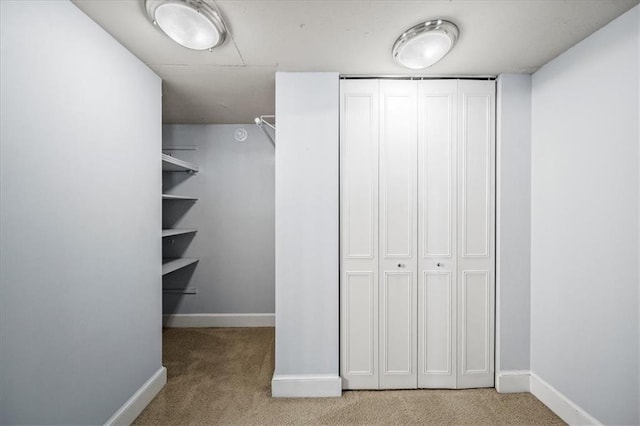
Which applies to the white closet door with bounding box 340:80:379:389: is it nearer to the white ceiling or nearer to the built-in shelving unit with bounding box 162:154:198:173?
the white ceiling

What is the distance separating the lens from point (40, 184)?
1.10m

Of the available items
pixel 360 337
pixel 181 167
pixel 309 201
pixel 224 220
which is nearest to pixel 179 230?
pixel 224 220

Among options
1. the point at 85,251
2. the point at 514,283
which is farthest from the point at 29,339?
the point at 514,283

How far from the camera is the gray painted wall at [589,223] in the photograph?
1.28 m

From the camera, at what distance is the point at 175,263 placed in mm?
2686

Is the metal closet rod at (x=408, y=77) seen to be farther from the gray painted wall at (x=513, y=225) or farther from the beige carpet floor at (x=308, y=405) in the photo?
the beige carpet floor at (x=308, y=405)

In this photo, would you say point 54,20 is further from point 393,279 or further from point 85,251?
point 393,279

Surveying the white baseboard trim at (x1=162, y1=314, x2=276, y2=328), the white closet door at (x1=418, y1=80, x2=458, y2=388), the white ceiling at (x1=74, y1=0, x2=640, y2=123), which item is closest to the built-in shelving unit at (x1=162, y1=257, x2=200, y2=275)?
the white baseboard trim at (x1=162, y1=314, x2=276, y2=328)

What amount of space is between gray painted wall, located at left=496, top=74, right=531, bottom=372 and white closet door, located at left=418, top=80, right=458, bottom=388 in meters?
0.34

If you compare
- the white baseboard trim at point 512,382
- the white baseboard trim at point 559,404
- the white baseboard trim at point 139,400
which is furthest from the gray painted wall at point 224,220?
the white baseboard trim at point 559,404

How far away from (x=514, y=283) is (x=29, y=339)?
283cm

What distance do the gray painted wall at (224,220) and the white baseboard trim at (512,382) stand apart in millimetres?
2256

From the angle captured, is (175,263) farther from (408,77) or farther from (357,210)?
(408,77)

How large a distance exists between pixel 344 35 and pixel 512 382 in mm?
2664
